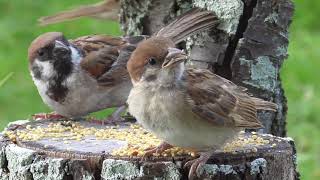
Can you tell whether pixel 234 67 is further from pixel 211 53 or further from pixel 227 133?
pixel 227 133

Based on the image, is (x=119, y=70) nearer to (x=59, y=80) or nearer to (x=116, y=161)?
(x=59, y=80)

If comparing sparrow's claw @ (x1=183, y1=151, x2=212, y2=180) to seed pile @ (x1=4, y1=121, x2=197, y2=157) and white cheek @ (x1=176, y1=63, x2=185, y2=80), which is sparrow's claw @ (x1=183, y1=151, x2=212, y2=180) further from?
white cheek @ (x1=176, y1=63, x2=185, y2=80)

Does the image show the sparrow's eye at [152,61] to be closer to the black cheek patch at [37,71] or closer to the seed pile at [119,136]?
the seed pile at [119,136]

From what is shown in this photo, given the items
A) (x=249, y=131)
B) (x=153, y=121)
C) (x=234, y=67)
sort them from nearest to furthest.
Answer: (x=153, y=121), (x=249, y=131), (x=234, y=67)

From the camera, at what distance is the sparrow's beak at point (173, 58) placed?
12.6 ft

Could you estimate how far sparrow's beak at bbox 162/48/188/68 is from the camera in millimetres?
3842

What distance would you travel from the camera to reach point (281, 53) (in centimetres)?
522

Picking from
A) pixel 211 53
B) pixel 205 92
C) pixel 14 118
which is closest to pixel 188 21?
pixel 211 53

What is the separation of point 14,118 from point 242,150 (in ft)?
11.3

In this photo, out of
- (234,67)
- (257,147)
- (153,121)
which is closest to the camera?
(153,121)

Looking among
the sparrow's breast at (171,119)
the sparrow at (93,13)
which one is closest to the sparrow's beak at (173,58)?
the sparrow's breast at (171,119)

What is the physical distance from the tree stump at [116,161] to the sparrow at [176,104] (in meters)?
0.07

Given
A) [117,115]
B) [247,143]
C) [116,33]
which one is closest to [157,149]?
[247,143]

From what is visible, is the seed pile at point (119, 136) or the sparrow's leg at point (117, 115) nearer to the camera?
the seed pile at point (119, 136)
